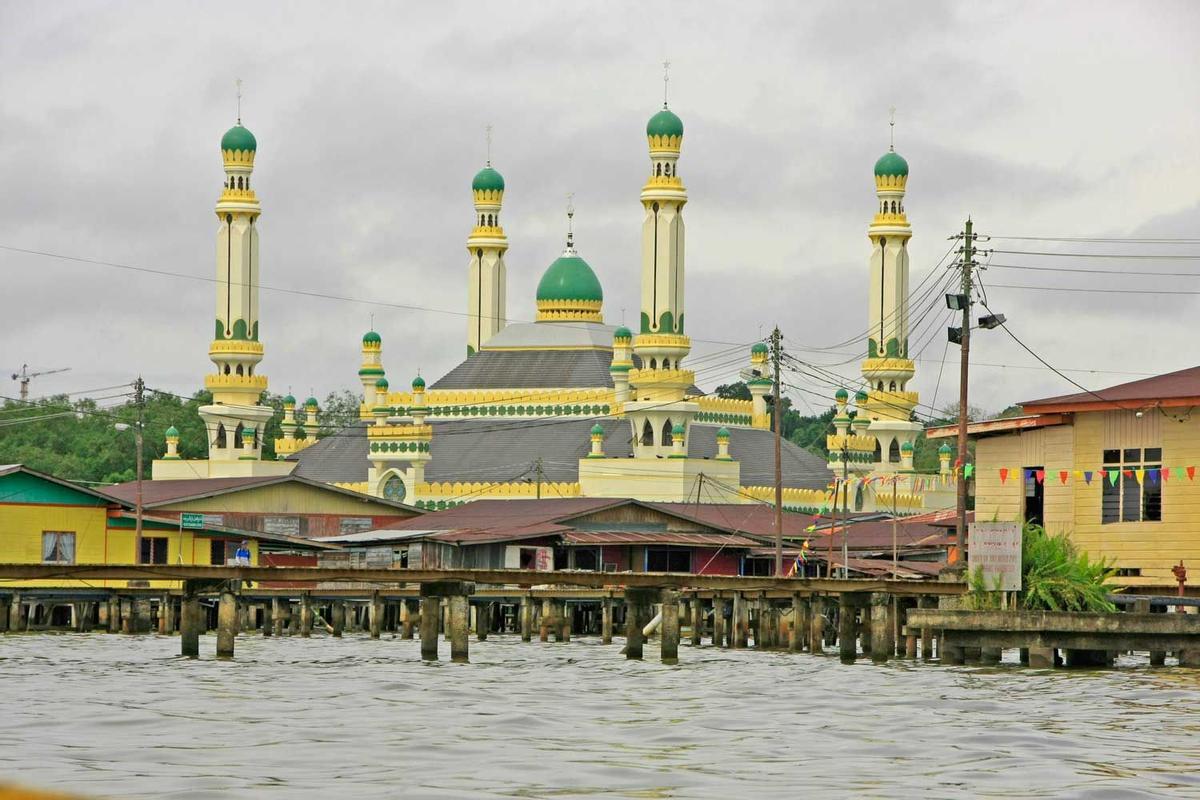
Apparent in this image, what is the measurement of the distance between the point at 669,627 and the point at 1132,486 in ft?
34.9

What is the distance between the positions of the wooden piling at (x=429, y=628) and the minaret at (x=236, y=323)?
219ft

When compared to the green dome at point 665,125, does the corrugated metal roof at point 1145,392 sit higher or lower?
lower

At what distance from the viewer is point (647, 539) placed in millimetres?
75625

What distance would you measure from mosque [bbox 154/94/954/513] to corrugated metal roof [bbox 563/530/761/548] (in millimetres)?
20413

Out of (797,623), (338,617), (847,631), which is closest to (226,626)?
(847,631)

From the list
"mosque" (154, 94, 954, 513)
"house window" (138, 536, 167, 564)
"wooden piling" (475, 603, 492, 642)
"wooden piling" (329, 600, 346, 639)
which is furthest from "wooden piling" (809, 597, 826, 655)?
"mosque" (154, 94, 954, 513)

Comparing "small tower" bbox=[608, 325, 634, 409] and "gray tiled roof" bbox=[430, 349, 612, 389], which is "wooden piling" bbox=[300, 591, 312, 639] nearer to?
"small tower" bbox=[608, 325, 634, 409]


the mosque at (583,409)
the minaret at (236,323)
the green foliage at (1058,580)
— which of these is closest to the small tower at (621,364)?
the mosque at (583,409)

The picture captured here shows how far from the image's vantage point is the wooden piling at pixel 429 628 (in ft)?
157

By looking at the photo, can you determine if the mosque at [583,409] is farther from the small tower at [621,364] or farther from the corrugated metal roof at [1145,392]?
the corrugated metal roof at [1145,392]

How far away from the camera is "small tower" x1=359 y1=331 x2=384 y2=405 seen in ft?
384

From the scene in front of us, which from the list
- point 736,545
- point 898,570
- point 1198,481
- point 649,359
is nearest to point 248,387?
point 649,359

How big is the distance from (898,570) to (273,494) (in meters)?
25.1

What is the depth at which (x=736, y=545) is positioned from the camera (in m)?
77.6
